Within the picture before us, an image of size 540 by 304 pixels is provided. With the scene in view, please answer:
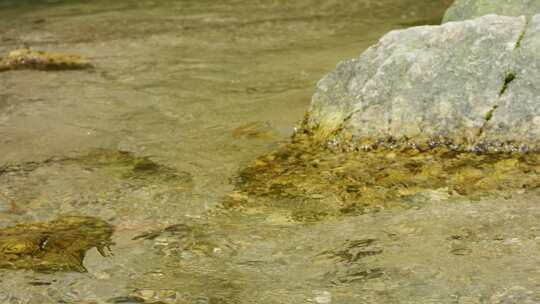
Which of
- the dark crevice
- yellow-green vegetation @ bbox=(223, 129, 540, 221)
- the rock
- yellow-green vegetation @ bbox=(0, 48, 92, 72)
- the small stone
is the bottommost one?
the small stone

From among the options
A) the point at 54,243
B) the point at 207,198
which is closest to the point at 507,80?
the point at 207,198

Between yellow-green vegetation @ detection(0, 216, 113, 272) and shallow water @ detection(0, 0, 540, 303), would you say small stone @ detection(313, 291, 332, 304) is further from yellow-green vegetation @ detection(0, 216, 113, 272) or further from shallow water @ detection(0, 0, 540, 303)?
yellow-green vegetation @ detection(0, 216, 113, 272)

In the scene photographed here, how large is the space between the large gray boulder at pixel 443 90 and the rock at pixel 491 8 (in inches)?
31.8

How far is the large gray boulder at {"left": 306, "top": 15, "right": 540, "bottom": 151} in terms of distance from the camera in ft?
15.1

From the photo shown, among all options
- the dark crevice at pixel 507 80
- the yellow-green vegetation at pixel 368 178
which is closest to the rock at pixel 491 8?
the dark crevice at pixel 507 80

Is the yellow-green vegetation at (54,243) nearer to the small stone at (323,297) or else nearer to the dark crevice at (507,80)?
the small stone at (323,297)

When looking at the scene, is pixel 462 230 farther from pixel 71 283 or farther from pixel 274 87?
pixel 274 87

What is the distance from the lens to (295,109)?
18.9 ft

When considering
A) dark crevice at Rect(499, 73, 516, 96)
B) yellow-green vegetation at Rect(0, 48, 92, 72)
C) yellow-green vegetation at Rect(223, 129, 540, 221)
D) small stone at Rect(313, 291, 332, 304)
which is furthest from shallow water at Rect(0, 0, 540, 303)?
dark crevice at Rect(499, 73, 516, 96)

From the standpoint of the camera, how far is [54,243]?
12.2 ft

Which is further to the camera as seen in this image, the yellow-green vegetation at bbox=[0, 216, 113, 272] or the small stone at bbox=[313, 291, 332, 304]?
the yellow-green vegetation at bbox=[0, 216, 113, 272]

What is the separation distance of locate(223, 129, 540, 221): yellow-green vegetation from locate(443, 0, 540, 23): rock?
1728 millimetres

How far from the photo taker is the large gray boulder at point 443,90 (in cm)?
461

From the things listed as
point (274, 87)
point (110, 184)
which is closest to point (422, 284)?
point (110, 184)
